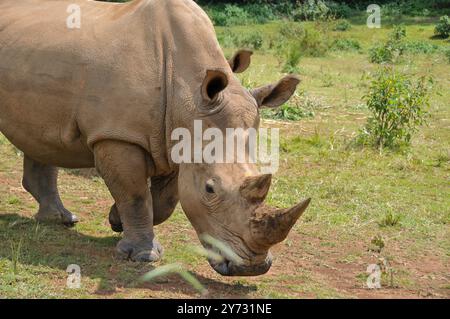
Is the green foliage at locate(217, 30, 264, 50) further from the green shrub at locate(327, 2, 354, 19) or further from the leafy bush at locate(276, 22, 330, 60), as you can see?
the green shrub at locate(327, 2, 354, 19)

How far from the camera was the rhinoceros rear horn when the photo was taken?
5.55 metres

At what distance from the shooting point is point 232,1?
28.6 meters

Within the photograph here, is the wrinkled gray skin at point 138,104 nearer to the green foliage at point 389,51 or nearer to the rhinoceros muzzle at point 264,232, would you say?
the rhinoceros muzzle at point 264,232

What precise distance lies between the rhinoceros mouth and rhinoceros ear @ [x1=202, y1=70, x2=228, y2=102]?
1.11m

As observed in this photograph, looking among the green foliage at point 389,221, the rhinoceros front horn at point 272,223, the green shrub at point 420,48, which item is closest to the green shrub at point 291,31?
the green shrub at point 420,48

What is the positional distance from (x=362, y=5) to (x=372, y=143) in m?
19.4

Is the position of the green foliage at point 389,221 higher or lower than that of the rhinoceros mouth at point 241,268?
lower

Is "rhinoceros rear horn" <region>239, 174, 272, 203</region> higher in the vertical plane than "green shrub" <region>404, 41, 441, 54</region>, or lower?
higher

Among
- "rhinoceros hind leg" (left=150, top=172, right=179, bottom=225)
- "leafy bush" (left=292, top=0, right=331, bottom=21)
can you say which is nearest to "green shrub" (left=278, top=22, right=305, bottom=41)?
"leafy bush" (left=292, top=0, right=331, bottom=21)

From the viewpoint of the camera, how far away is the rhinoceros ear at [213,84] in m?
5.93

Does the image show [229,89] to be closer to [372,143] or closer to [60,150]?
[60,150]

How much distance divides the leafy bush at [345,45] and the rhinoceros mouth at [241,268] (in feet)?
48.0

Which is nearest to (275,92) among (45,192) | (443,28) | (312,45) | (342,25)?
(45,192)

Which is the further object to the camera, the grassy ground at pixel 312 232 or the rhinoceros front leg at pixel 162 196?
the rhinoceros front leg at pixel 162 196
